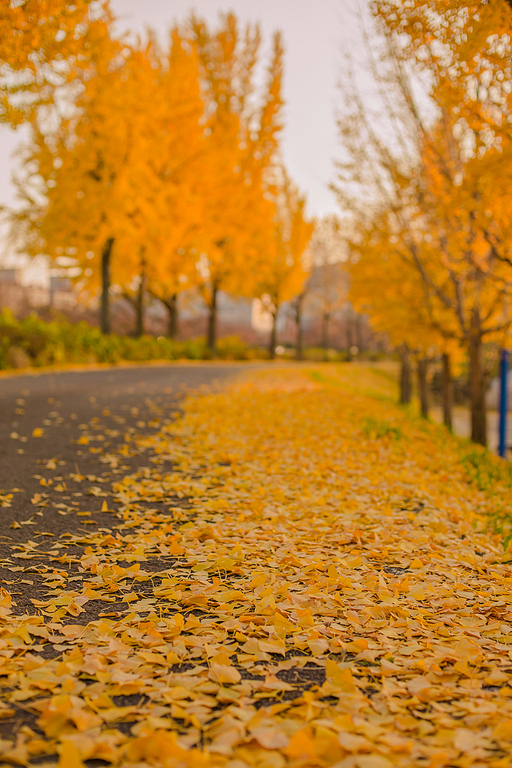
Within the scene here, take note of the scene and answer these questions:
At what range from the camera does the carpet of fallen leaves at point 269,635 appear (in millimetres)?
1692

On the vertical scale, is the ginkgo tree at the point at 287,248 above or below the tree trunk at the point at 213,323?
above

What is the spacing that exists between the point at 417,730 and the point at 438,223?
8.03m

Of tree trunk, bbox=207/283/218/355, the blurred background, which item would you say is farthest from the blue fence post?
tree trunk, bbox=207/283/218/355

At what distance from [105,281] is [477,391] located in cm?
1128

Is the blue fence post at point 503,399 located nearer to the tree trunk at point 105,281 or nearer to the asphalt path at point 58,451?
the asphalt path at point 58,451

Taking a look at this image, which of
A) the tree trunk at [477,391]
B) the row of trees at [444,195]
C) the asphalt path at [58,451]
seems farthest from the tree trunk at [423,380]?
the asphalt path at [58,451]

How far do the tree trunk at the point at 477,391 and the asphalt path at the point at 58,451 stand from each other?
492cm

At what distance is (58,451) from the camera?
18.2 ft

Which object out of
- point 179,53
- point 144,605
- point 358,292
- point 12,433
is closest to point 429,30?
point 144,605

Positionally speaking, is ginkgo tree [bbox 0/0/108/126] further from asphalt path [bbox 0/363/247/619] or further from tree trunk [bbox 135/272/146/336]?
tree trunk [bbox 135/272/146/336]

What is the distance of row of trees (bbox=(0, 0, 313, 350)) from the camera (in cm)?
1486

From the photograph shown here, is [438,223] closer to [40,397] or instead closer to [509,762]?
[40,397]

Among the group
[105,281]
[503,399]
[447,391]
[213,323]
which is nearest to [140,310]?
[105,281]

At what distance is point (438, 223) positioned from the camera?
28.0ft
